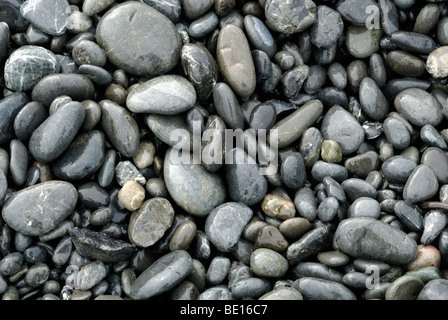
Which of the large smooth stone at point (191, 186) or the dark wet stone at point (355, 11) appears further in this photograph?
the dark wet stone at point (355, 11)

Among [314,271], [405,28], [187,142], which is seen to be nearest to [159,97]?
[187,142]

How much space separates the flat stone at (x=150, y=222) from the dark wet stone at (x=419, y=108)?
6.31ft

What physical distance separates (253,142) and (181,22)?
1151mm

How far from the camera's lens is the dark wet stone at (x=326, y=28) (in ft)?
11.3

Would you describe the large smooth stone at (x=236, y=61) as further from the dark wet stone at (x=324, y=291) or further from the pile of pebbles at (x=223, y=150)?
the dark wet stone at (x=324, y=291)

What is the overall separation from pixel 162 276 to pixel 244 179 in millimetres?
878

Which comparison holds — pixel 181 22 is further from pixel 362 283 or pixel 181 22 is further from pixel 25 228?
pixel 362 283

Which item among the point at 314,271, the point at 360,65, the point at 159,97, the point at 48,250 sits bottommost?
the point at 48,250

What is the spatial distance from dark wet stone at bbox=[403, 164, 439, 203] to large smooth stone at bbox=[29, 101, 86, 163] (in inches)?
89.5

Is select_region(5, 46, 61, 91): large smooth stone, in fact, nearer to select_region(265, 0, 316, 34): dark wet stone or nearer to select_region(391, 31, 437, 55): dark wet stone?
select_region(265, 0, 316, 34): dark wet stone

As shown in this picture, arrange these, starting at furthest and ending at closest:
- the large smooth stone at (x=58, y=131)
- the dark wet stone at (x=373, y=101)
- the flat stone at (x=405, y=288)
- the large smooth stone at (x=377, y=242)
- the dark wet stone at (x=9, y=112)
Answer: the dark wet stone at (x=373, y=101), the dark wet stone at (x=9, y=112), the large smooth stone at (x=58, y=131), the large smooth stone at (x=377, y=242), the flat stone at (x=405, y=288)

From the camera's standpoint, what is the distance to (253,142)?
3.23 meters

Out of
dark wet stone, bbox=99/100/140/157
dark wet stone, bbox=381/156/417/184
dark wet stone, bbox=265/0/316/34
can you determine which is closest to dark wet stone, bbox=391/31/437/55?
dark wet stone, bbox=265/0/316/34

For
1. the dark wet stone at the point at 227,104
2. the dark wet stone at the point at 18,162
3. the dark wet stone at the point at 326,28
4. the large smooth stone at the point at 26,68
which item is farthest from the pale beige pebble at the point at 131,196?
the dark wet stone at the point at 326,28
